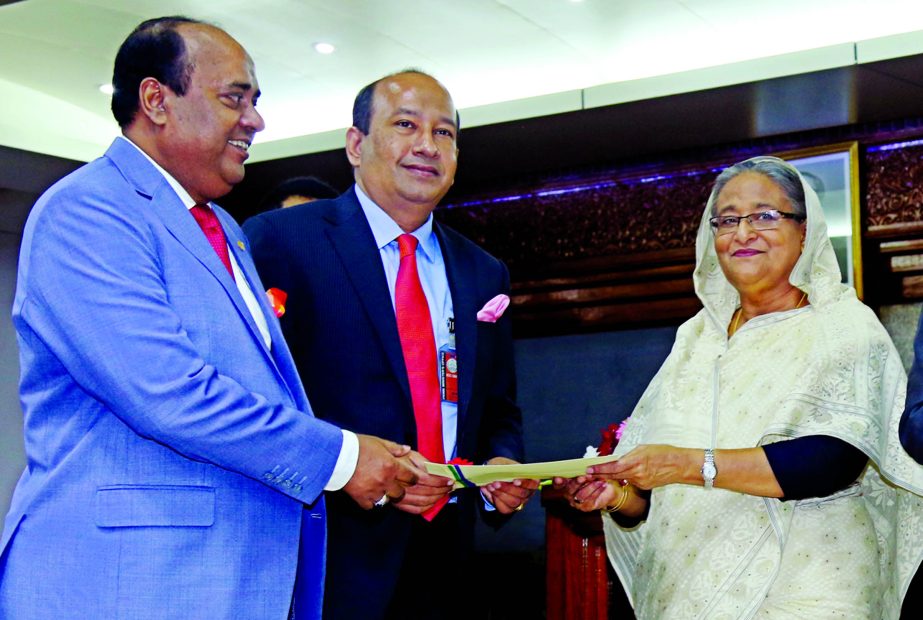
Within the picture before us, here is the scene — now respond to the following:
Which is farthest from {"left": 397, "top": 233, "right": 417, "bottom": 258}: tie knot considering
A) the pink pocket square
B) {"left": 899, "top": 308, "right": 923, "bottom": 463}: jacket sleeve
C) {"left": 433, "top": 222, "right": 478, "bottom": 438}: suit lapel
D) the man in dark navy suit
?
{"left": 899, "top": 308, "right": 923, "bottom": 463}: jacket sleeve

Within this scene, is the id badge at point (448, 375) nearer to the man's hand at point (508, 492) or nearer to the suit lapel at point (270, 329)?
the man's hand at point (508, 492)

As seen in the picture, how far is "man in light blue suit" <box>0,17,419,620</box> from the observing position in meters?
1.85

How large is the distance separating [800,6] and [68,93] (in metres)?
3.82

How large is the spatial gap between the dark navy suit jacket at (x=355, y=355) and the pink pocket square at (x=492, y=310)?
0.02 metres

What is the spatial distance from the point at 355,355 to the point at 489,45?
10.1 ft

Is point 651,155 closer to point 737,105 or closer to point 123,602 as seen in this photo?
point 737,105

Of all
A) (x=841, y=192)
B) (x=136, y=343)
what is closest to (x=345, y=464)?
(x=136, y=343)

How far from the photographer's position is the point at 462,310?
9.20 ft

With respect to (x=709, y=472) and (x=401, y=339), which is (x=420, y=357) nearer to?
(x=401, y=339)

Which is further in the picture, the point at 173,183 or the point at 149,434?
the point at 173,183

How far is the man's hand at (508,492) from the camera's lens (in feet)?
8.77

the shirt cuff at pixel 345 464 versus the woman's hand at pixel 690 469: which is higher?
the shirt cuff at pixel 345 464

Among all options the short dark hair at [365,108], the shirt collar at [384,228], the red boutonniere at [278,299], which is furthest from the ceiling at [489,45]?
the red boutonniere at [278,299]

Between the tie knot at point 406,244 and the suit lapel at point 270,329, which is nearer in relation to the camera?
the suit lapel at point 270,329
